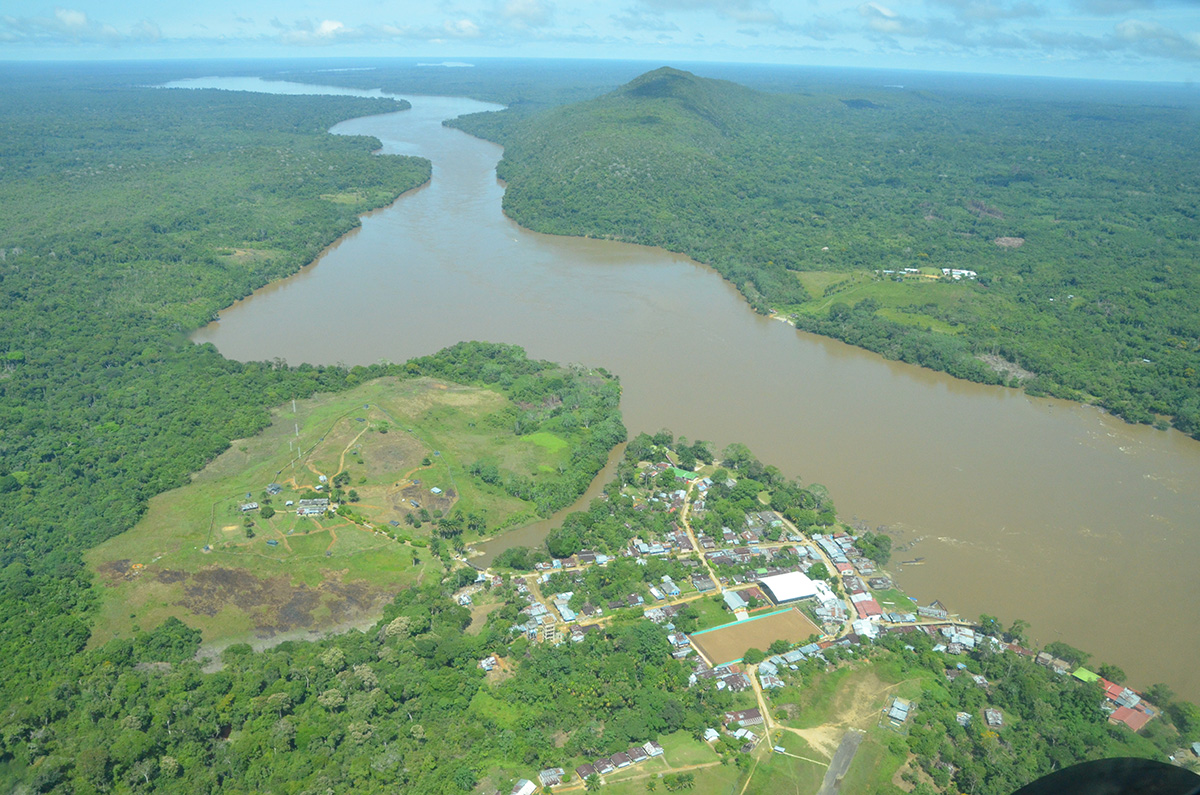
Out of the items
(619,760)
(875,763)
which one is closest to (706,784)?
(619,760)

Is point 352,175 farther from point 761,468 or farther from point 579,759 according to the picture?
point 579,759

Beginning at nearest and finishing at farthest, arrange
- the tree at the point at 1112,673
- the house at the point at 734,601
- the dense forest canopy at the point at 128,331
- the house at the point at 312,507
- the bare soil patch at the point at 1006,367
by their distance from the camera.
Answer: the tree at the point at 1112,673, the house at the point at 734,601, the dense forest canopy at the point at 128,331, the house at the point at 312,507, the bare soil patch at the point at 1006,367

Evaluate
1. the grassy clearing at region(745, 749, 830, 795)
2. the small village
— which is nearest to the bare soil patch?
the small village

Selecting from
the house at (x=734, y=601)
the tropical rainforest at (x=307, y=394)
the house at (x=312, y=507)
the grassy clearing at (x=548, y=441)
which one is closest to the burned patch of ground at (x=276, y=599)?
the tropical rainforest at (x=307, y=394)

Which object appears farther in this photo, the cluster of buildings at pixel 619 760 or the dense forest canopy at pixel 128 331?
the dense forest canopy at pixel 128 331

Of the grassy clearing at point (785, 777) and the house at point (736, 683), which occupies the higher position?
the grassy clearing at point (785, 777)

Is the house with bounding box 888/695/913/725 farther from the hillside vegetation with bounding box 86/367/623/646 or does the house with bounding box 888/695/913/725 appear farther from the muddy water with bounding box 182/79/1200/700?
the hillside vegetation with bounding box 86/367/623/646

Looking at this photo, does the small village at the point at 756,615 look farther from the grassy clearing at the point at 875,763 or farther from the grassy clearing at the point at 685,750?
the grassy clearing at the point at 875,763
